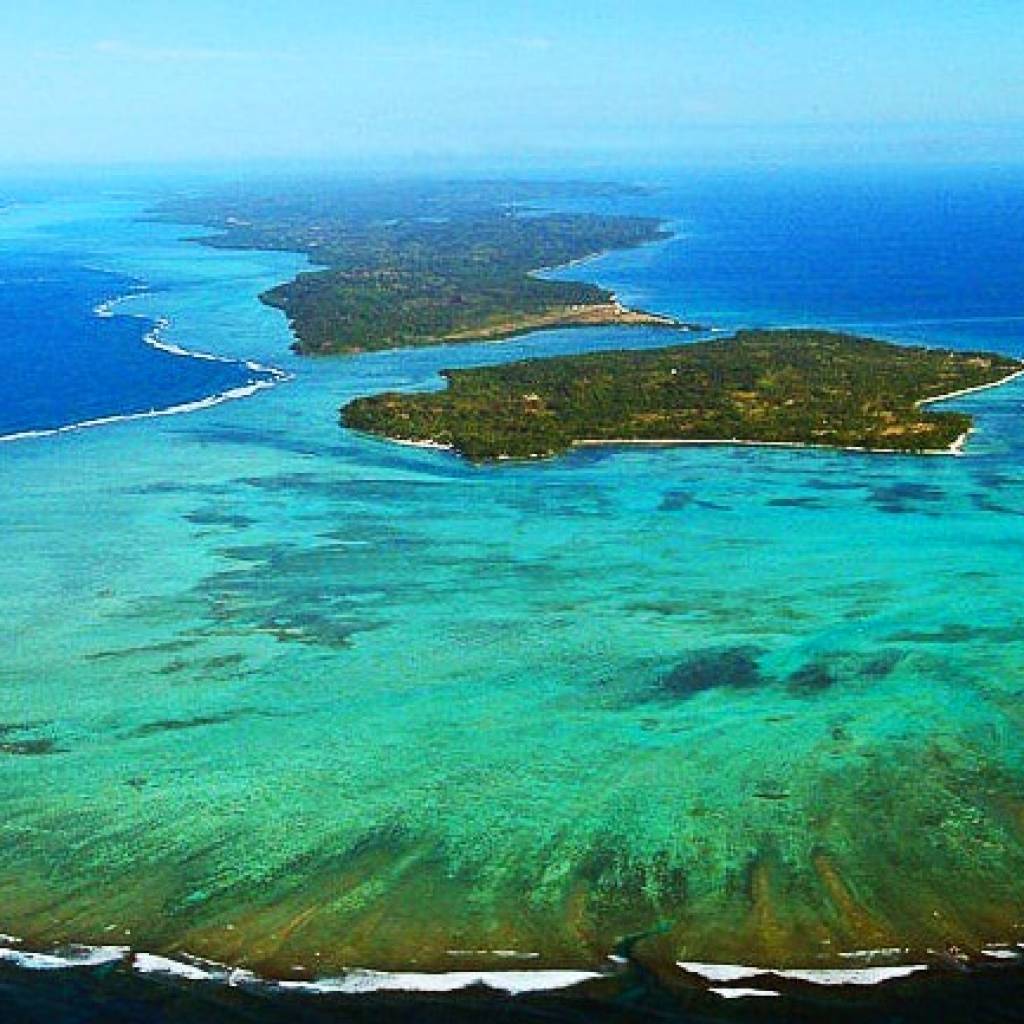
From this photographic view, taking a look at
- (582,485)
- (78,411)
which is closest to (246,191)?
(78,411)

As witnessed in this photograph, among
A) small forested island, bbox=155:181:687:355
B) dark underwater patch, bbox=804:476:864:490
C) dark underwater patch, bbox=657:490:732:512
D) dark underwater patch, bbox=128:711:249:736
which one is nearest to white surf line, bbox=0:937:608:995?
dark underwater patch, bbox=128:711:249:736

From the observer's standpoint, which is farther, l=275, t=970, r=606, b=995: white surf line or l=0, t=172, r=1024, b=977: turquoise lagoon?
l=0, t=172, r=1024, b=977: turquoise lagoon

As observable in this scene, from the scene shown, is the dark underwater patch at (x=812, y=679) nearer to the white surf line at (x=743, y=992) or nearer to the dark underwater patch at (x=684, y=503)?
the white surf line at (x=743, y=992)

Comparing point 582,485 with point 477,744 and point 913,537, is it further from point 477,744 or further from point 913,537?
point 477,744

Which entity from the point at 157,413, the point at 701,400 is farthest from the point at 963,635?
the point at 157,413

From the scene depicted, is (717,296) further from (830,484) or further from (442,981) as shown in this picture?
(442,981)

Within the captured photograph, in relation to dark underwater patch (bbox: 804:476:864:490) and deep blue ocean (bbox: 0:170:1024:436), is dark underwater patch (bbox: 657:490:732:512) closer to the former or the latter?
dark underwater patch (bbox: 804:476:864:490)
